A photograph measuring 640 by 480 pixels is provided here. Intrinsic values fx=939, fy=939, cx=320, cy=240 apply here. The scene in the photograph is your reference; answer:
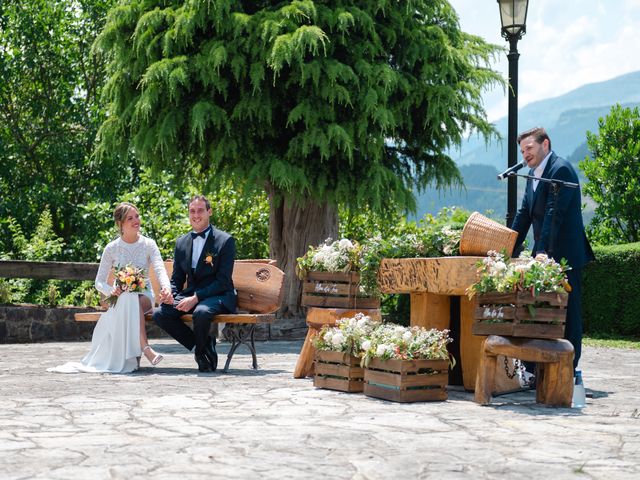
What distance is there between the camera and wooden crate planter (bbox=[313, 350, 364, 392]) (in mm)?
8188

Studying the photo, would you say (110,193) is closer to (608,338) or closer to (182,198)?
(182,198)

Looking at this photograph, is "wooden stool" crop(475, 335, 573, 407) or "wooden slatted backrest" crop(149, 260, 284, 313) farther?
"wooden slatted backrest" crop(149, 260, 284, 313)

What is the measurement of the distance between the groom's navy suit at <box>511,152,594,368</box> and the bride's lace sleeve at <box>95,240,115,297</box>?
15.1 ft

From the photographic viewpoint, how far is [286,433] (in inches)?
233

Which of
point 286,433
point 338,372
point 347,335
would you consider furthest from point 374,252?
point 286,433

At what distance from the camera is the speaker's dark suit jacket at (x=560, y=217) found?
8.12 metres

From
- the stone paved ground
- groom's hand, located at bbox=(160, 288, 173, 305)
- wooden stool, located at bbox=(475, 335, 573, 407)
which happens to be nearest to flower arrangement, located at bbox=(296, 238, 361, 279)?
the stone paved ground

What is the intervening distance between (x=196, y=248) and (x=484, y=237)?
3.55m

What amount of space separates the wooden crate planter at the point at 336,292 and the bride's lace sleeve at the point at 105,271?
2290mm

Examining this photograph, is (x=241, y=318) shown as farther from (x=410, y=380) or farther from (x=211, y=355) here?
(x=410, y=380)

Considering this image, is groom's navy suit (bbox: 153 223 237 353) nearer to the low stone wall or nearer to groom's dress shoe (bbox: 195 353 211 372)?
groom's dress shoe (bbox: 195 353 211 372)

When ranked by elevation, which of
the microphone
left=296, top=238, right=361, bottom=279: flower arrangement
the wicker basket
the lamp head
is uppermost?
the lamp head

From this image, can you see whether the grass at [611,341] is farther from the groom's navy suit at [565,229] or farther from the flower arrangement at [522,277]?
the flower arrangement at [522,277]

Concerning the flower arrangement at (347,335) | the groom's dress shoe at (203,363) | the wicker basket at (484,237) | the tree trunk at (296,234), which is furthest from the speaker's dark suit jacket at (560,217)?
the tree trunk at (296,234)
